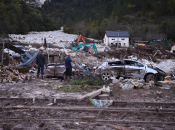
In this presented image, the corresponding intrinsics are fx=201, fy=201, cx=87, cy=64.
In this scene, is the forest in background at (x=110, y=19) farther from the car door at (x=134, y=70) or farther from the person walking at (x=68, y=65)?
the car door at (x=134, y=70)

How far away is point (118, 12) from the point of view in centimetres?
9588

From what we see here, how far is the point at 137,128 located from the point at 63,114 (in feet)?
8.23

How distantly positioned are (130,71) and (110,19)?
7275 centimetres

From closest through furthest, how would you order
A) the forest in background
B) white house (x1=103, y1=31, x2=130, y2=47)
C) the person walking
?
the person walking
white house (x1=103, y1=31, x2=130, y2=47)
the forest in background

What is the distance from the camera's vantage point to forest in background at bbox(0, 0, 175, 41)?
6588 cm

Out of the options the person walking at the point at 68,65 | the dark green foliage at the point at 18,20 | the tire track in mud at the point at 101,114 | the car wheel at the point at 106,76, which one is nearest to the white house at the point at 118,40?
the dark green foliage at the point at 18,20

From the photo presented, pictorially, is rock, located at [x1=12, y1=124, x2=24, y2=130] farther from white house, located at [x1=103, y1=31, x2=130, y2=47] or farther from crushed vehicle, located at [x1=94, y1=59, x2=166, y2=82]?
white house, located at [x1=103, y1=31, x2=130, y2=47]

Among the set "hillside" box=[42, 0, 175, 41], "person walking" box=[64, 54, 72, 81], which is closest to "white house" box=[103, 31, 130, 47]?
"hillside" box=[42, 0, 175, 41]

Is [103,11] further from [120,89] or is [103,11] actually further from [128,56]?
[120,89]

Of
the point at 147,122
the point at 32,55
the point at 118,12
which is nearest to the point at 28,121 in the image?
the point at 147,122

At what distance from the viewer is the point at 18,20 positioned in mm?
69062

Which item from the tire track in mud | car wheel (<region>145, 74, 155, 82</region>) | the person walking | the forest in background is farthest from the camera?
the forest in background

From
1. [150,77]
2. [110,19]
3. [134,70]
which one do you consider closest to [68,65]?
[134,70]

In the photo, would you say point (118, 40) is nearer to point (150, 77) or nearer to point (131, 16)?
point (150, 77)
